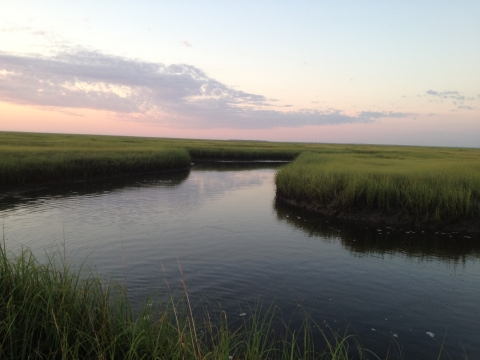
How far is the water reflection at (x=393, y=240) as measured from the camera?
1155 cm

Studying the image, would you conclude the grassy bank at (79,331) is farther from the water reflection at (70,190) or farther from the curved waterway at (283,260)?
the water reflection at (70,190)

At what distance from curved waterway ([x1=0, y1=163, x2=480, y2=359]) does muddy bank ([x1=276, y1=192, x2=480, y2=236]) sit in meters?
0.57

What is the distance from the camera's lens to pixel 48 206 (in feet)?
55.1

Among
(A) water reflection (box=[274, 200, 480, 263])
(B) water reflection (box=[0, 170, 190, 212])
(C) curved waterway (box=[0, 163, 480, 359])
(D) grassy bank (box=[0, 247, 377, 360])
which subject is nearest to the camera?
(D) grassy bank (box=[0, 247, 377, 360])

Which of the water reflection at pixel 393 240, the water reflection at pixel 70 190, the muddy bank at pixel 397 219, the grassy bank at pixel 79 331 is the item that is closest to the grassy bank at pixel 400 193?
the muddy bank at pixel 397 219

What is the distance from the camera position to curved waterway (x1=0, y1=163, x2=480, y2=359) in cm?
705

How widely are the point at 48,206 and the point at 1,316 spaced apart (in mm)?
14185

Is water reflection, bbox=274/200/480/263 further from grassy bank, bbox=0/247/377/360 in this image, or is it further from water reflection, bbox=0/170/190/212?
water reflection, bbox=0/170/190/212

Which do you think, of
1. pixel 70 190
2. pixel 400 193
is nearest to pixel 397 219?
pixel 400 193

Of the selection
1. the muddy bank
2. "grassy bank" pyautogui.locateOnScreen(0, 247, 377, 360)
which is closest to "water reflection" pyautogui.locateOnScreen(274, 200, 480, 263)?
the muddy bank

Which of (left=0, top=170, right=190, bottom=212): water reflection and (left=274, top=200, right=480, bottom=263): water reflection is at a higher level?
(left=0, top=170, right=190, bottom=212): water reflection

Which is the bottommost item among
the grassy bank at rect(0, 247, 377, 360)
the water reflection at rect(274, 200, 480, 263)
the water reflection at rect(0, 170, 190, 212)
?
the water reflection at rect(274, 200, 480, 263)

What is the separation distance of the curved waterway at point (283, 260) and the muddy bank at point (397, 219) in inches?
22.6

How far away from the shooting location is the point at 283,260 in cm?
1044
